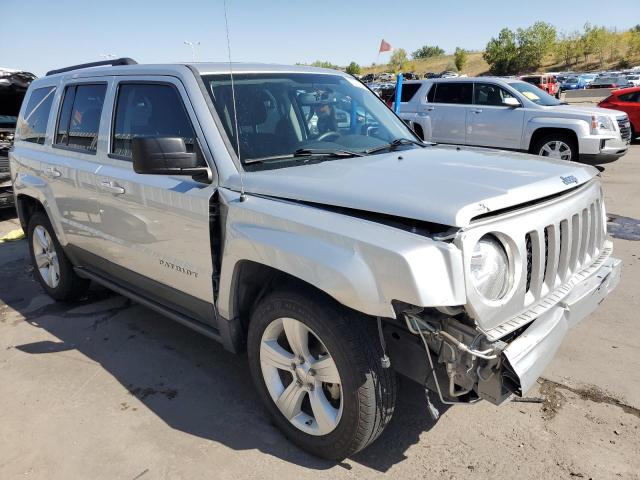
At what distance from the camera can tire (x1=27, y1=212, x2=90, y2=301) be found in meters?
Answer: 4.72

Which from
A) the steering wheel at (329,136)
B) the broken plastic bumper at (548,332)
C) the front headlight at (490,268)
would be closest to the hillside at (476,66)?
the steering wheel at (329,136)

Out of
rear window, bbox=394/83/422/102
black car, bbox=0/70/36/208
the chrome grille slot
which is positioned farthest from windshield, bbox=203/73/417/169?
the chrome grille slot

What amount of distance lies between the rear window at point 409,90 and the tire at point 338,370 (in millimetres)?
10194

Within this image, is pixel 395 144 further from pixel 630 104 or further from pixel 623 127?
pixel 630 104

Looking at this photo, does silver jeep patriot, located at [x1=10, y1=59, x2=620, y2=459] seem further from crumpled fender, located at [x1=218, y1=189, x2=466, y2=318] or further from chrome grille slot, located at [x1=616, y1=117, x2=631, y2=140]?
chrome grille slot, located at [x1=616, y1=117, x2=631, y2=140]

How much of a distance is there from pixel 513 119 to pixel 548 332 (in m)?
9.00

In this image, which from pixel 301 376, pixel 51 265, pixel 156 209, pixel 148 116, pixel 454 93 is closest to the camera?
pixel 301 376

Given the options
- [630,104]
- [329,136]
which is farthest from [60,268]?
[630,104]

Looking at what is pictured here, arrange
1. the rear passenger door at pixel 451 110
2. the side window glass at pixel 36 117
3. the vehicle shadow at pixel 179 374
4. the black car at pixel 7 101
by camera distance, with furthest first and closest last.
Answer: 1. the rear passenger door at pixel 451 110
2. the black car at pixel 7 101
3. the side window glass at pixel 36 117
4. the vehicle shadow at pixel 179 374

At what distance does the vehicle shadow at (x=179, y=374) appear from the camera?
111 inches

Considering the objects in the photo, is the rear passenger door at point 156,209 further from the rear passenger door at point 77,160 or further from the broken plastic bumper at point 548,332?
the broken plastic bumper at point 548,332

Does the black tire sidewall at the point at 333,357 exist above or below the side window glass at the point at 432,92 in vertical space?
below

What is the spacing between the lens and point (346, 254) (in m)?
2.19

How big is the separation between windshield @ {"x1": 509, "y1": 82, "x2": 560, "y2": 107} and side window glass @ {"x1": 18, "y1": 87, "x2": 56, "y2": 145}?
8851mm
